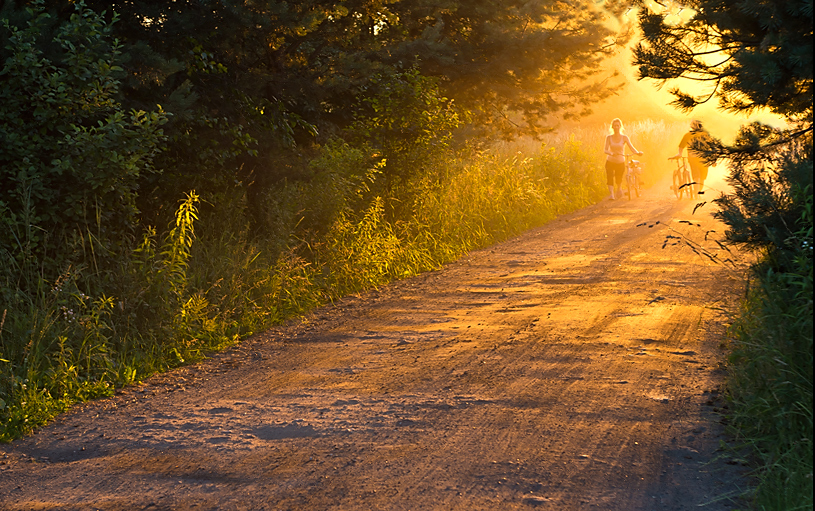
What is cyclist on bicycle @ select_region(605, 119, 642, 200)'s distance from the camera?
19.8m

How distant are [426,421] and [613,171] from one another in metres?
16.8

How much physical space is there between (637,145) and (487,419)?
2543cm

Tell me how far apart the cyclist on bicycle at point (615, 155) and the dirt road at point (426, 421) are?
1184cm

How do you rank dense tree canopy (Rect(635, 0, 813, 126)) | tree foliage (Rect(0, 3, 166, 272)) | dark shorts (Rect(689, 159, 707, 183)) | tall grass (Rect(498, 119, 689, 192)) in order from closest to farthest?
dense tree canopy (Rect(635, 0, 813, 126)) < tree foliage (Rect(0, 3, 166, 272)) < dark shorts (Rect(689, 159, 707, 183)) < tall grass (Rect(498, 119, 689, 192))

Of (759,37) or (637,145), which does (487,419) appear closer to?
(759,37)

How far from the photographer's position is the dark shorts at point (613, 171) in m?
20.4

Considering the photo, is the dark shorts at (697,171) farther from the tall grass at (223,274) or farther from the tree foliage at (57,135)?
the tree foliage at (57,135)

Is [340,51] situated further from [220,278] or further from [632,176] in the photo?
[632,176]

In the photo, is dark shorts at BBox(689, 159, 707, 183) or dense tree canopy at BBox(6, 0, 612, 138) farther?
dark shorts at BBox(689, 159, 707, 183)

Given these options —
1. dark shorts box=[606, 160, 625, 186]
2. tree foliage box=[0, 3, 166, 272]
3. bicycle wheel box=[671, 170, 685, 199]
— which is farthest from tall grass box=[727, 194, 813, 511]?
bicycle wheel box=[671, 170, 685, 199]

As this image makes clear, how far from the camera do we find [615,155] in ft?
65.7

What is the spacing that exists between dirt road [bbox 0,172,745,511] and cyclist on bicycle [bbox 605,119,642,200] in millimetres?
11844

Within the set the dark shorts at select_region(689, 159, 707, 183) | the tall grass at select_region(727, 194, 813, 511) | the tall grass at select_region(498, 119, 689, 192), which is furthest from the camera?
the tall grass at select_region(498, 119, 689, 192)

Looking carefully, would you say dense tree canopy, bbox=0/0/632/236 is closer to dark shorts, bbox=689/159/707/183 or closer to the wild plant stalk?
the wild plant stalk
